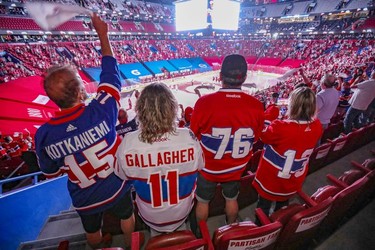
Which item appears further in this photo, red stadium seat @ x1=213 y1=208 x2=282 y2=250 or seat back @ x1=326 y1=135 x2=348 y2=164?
seat back @ x1=326 y1=135 x2=348 y2=164

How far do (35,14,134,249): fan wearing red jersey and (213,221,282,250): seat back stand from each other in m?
1.05

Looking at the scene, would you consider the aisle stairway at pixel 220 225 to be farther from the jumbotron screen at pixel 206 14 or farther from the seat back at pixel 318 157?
the jumbotron screen at pixel 206 14

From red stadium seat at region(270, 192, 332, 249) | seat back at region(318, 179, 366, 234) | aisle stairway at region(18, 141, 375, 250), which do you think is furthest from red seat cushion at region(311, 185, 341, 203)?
aisle stairway at region(18, 141, 375, 250)

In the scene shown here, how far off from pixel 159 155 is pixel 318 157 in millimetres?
3534

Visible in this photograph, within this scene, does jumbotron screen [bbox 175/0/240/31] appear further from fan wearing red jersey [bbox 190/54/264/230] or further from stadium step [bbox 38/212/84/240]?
stadium step [bbox 38/212/84/240]

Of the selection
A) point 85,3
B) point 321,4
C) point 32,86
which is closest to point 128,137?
point 32,86

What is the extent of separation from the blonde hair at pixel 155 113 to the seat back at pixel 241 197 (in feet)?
5.57

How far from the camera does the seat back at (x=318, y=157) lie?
3594 mm

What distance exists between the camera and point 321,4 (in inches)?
1396

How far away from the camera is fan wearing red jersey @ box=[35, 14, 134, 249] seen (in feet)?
5.22

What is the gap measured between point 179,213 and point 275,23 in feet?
164

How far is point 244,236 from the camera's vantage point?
4.88 feet

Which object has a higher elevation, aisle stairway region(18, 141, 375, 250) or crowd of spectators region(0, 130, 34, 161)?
aisle stairway region(18, 141, 375, 250)

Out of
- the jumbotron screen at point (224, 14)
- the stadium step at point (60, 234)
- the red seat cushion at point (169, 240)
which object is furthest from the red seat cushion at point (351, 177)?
the jumbotron screen at point (224, 14)
